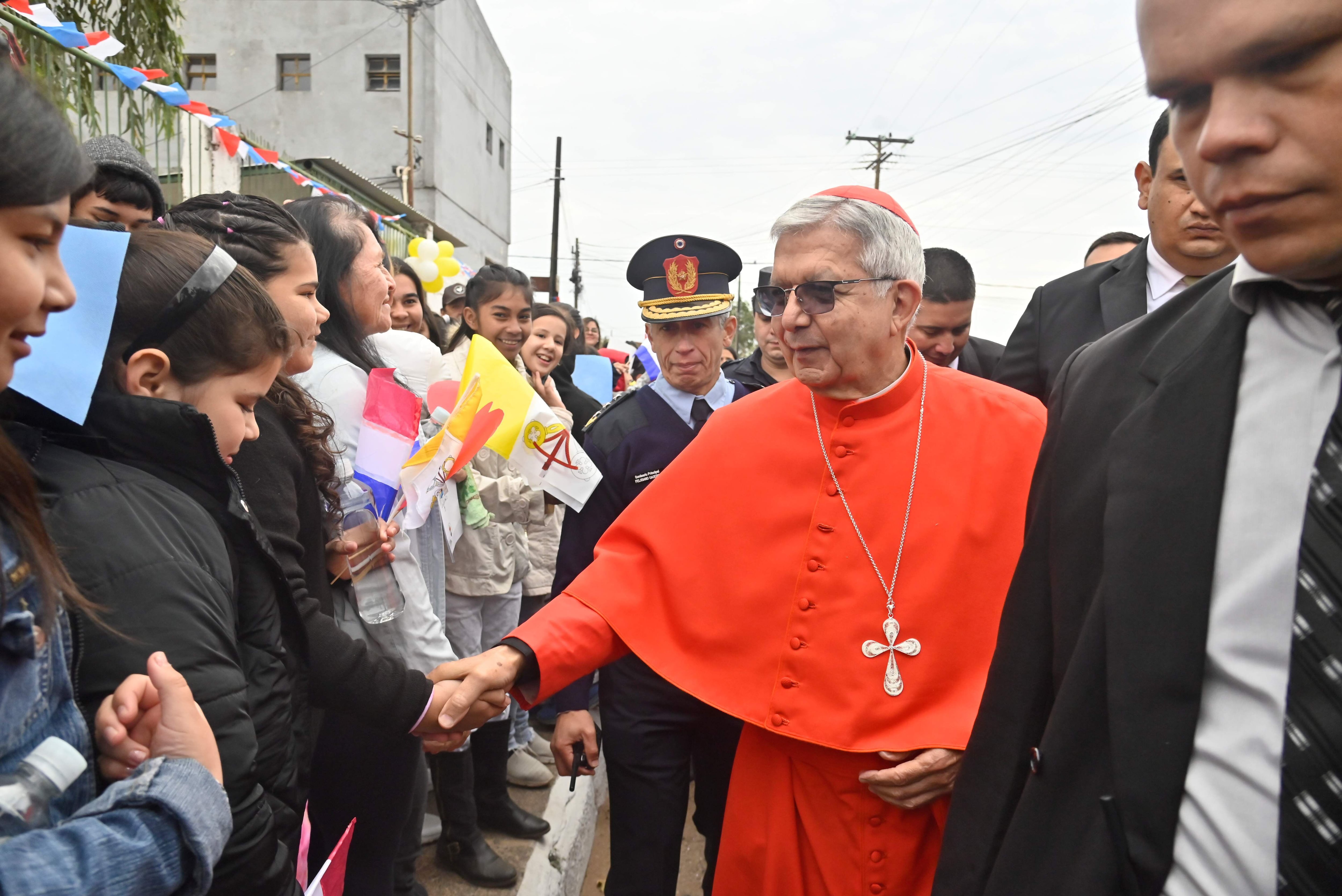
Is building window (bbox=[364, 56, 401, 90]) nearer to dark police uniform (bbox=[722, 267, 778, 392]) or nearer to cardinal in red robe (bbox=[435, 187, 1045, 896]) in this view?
dark police uniform (bbox=[722, 267, 778, 392])

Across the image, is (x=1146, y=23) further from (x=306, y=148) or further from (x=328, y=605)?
(x=306, y=148)

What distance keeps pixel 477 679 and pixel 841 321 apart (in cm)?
132

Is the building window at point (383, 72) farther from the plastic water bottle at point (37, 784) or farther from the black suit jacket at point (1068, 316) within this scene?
the plastic water bottle at point (37, 784)

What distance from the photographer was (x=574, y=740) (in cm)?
304

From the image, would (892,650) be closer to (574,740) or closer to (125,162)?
(574,740)

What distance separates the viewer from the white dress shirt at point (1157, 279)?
3150mm

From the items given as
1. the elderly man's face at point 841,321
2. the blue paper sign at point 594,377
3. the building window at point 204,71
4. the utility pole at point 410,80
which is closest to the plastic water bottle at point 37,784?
the elderly man's face at point 841,321

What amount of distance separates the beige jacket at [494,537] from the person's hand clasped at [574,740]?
117 centimetres

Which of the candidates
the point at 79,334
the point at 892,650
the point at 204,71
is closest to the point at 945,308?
the point at 892,650

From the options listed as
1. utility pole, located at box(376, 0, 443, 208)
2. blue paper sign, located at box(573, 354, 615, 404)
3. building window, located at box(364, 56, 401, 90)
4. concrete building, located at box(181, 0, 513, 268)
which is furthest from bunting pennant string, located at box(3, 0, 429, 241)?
building window, located at box(364, 56, 401, 90)

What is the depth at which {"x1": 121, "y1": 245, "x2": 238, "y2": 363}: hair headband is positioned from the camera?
1701mm

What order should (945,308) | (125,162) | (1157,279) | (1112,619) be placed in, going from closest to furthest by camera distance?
(1112,619) < (125,162) < (1157,279) < (945,308)

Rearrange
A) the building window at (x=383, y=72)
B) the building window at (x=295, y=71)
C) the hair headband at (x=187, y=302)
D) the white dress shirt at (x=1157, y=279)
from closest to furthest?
the hair headband at (x=187, y=302) < the white dress shirt at (x=1157, y=279) < the building window at (x=383, y=72) < the building window at (x=295, y=71)

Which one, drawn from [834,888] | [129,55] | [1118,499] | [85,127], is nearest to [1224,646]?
[1118,499]
